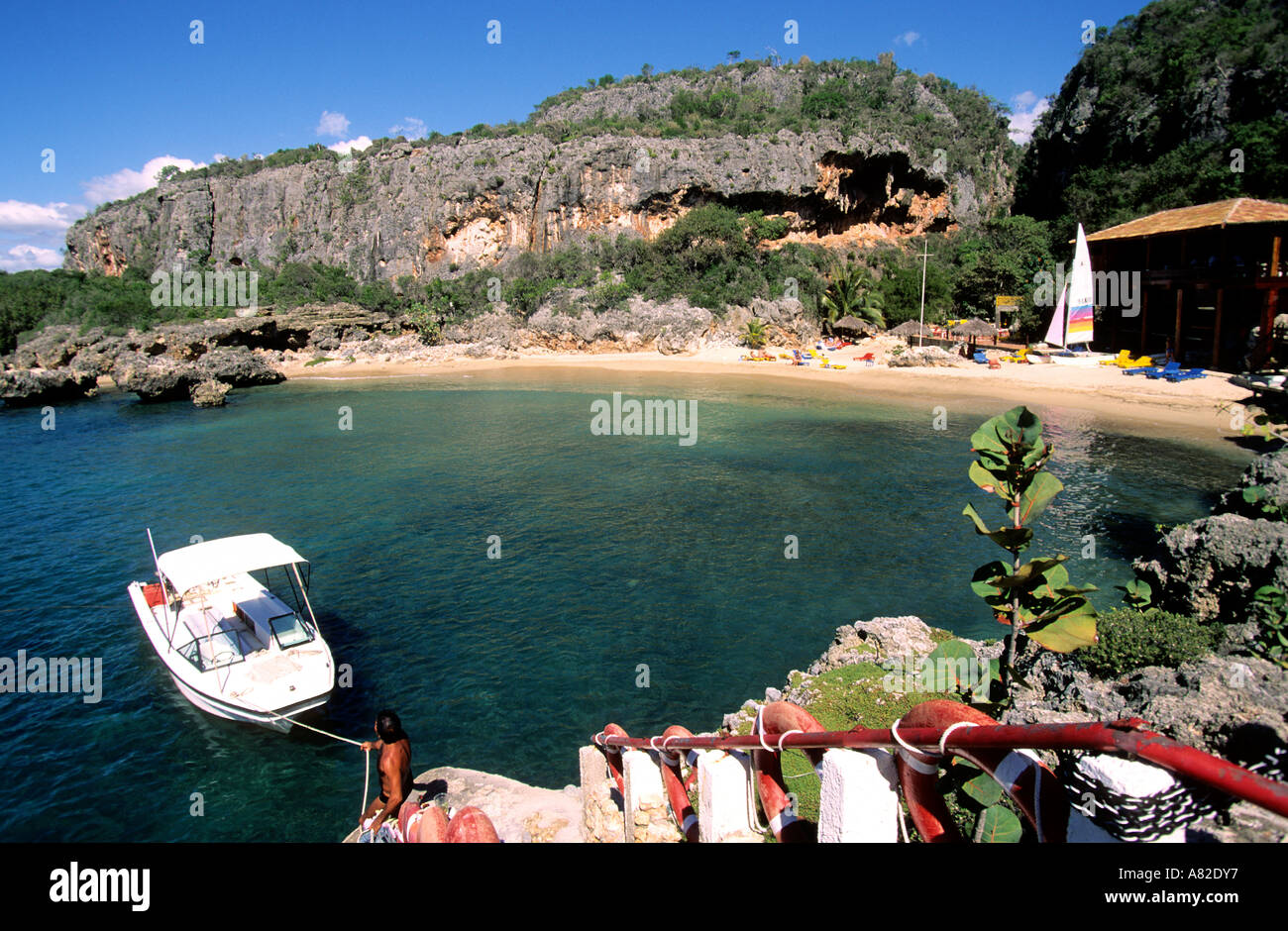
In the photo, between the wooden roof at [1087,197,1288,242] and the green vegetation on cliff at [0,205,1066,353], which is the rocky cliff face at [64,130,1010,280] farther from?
the wooden roof at [1087,197,1288,242]

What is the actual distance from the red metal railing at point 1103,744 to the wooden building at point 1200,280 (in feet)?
136

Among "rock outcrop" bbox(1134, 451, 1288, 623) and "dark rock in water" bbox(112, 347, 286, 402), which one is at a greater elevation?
"dark rock in water" bbox(112, 347, 286, 402)

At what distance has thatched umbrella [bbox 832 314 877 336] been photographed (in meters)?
54.6

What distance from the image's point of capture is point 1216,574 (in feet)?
33.8

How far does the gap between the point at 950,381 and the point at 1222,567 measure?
1312 inches

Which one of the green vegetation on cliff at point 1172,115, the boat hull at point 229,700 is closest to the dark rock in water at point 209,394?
the boat hull at point 229,700

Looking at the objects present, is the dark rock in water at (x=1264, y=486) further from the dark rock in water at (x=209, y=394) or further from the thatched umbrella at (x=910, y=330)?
the dark rock in water at (x=209, y=394)

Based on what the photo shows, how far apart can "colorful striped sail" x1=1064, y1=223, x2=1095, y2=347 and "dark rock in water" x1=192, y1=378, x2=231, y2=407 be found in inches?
2038

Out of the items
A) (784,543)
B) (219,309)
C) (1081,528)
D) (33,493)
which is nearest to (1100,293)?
(1081,528)

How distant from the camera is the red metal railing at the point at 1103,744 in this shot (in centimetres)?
159

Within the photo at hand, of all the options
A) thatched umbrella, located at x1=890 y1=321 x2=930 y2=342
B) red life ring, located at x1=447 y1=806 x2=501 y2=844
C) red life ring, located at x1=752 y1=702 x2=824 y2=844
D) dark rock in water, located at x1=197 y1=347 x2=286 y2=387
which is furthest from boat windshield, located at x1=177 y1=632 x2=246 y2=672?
thatched umbrella, located at x1=890 y1=321 x2=930 y2=342

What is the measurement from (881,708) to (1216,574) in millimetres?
5393
